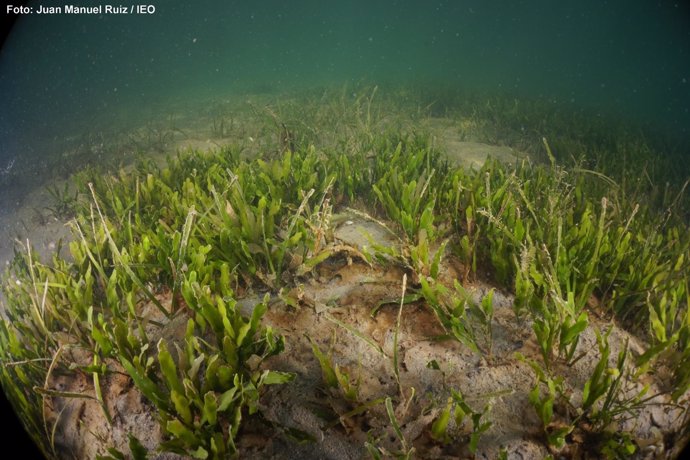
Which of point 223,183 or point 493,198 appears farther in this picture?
point 223,183

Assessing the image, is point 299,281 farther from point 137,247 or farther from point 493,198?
point 493,198

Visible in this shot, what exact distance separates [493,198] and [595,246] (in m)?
0.88

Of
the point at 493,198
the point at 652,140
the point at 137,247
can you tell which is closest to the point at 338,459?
the point at 137,247

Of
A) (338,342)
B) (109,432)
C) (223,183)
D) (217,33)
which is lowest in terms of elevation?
(109,432)

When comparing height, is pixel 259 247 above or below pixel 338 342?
above

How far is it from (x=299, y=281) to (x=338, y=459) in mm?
1190

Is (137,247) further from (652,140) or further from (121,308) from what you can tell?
(652,140)

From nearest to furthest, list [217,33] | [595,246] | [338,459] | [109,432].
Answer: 1. [338,459]
2. [109,432]
3. [595,246]
4. [217,33]

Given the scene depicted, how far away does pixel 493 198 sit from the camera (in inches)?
121

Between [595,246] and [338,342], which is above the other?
[595,246]

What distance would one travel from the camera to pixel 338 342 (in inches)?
80.0

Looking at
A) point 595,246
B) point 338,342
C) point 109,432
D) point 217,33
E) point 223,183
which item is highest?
point 217,33

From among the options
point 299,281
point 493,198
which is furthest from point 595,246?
point 299,281

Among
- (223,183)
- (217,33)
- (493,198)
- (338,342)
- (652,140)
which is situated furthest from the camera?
(217,33)
